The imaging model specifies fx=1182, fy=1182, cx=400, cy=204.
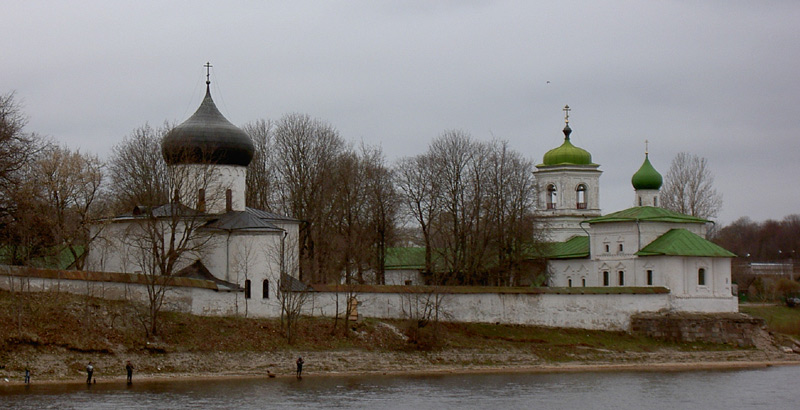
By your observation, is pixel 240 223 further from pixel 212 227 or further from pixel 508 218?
pixel 508 218

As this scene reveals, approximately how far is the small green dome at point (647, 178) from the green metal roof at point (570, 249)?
11.2ft

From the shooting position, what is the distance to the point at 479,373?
37188 mm

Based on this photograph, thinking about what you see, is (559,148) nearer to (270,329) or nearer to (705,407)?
(270,329)

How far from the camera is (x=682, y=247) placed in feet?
149

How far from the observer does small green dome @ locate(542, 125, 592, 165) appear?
5809 centimetres

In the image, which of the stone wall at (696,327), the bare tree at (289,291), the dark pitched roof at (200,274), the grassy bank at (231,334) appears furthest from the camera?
the stone wall at (696,327)

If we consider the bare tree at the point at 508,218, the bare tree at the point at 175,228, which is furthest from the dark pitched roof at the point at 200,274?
the bare tree at the point at 508,218

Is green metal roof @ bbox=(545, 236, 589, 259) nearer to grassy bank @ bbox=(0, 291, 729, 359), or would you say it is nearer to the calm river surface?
grassy bank @ bbox=(0, 291, 729, 359)

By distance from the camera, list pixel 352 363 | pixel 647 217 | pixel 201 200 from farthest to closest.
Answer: pixel 647 217 → pixel 201 200 → pixel 352 363

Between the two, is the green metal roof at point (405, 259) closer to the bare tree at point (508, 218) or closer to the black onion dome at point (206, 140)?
the bare tree at point (508, 218)

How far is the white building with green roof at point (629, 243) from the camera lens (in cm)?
4509

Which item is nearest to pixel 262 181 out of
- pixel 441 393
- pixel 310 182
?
pixel 310 182

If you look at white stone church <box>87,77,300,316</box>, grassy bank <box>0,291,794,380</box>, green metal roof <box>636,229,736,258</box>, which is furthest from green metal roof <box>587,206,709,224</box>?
white stone church <box>87,77,300,316</box>

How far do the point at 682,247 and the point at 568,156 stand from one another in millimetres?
13611
